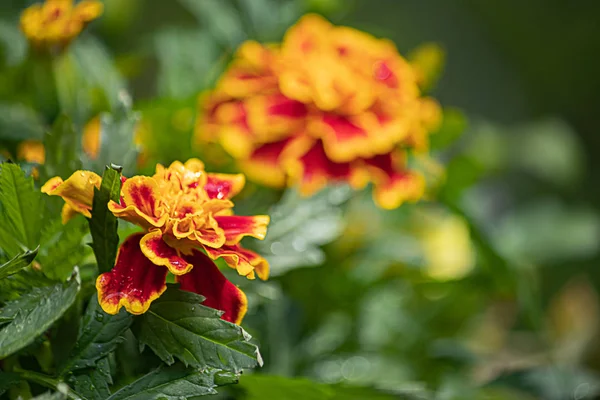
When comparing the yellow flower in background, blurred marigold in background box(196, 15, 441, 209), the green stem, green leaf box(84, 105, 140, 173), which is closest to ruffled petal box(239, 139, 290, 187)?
blurred marigold in background box(196, 15, 441, 209)

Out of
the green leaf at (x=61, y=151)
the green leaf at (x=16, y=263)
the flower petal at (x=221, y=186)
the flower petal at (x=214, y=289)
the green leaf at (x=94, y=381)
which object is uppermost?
the green leaf at (x=61, y=151)

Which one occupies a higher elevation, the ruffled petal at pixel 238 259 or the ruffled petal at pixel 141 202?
the ruffled petal at pixel 141 202

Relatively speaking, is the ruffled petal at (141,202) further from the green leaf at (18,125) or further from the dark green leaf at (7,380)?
the green leaf at (18,125)

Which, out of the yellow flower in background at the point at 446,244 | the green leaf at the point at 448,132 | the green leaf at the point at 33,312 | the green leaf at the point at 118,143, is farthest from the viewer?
the yellow flower in background at the point at 446,244

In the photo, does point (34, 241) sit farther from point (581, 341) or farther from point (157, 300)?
point (581, 341)

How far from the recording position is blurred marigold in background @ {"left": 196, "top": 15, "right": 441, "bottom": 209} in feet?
1.46

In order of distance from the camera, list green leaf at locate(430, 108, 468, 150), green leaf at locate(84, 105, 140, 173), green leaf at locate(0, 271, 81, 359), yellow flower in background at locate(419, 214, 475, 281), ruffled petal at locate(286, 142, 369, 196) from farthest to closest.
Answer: yellow flower in background at locate(419, 214, 475, 281), green leaf at locate(430, 108, 468, 150), ruffled petal at locate(286, 142, 369, 196), green leaf at locate(84, 105, 140, 173), green leaf at locate(0, 271, 81, 359)

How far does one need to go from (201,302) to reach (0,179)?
0.31 feet

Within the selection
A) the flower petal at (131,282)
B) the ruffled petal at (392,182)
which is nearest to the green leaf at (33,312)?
the flower petal at (131,282)

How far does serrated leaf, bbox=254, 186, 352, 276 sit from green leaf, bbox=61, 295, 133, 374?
0.11 metres

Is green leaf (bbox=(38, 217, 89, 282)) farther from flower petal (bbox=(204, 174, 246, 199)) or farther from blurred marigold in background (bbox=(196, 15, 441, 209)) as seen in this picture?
blurred marigold in background (bbox=(196, 15, 441, 209))

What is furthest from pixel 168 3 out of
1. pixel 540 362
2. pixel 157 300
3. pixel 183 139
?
pixel 157 300

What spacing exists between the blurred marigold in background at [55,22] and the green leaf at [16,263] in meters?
0.22

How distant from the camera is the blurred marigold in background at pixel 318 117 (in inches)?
17.5
